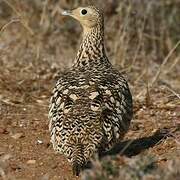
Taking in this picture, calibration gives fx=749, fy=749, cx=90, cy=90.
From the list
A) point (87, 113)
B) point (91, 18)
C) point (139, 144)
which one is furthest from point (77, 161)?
point (91, 18)

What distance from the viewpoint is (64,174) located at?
5723 millimetres

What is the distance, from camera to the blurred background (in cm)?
575

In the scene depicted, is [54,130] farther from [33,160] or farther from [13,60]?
[13,60]

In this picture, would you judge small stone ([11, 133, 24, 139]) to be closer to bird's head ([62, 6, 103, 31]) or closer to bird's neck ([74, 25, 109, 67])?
bird's neck ([74, 25, 109, 67])

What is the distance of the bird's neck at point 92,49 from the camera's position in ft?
22.4

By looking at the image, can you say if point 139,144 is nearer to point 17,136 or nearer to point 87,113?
point 17,136

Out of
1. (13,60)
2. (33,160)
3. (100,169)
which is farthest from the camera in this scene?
(13,60)

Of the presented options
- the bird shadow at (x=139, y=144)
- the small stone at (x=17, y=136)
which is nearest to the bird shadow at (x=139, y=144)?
the bird shadow at (x=139, y=144)

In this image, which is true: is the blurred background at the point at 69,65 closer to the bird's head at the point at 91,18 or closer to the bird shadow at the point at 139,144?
the bird shadow at the point at 139,144

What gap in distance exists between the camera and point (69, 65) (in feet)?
31.7

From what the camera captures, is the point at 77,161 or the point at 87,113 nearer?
the point at 77,161

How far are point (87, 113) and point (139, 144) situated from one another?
123cm

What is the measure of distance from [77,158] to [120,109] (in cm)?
74

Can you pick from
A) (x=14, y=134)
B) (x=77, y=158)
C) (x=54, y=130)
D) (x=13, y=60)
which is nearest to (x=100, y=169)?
(x=77, y=158)
